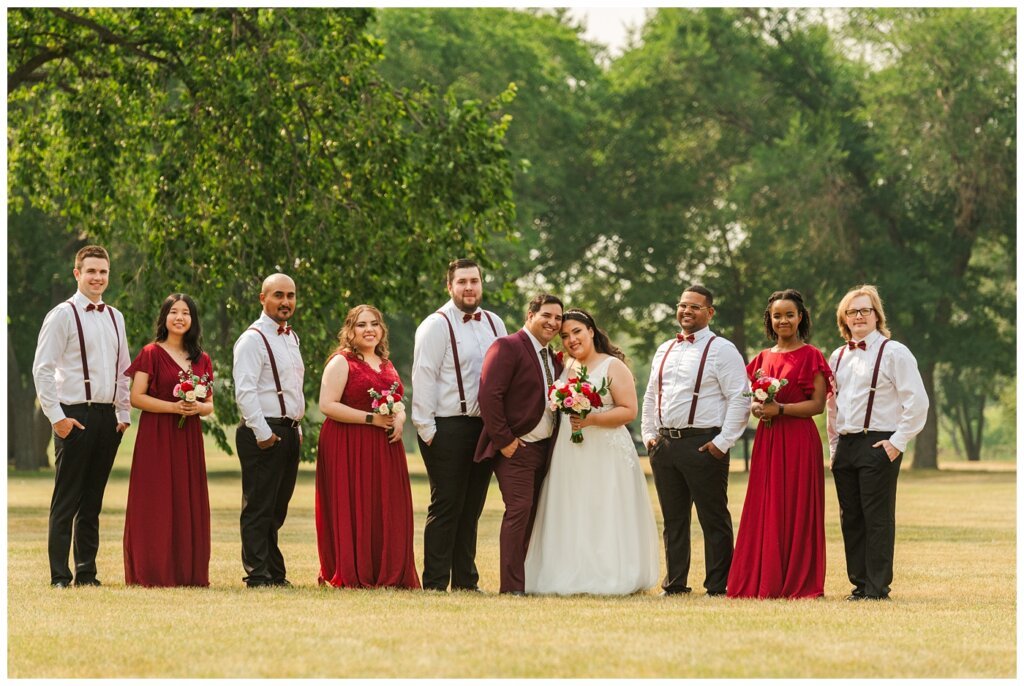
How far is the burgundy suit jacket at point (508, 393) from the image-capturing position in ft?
34.8

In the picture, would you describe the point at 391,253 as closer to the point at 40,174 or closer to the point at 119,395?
the point at 40,174

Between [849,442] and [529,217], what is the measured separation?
98.1 ft

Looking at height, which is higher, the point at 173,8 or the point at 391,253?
the point at 173,8

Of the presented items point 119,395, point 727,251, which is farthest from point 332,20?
point 727,251

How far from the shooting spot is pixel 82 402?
35.7 feet

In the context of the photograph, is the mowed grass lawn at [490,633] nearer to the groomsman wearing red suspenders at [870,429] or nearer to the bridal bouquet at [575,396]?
the groomsman wearing red suspenders at [870,429]

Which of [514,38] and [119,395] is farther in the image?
[514,38]

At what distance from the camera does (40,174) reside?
22.3m

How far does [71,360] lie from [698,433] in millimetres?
Answer: 4431

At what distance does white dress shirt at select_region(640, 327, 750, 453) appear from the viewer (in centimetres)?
1084

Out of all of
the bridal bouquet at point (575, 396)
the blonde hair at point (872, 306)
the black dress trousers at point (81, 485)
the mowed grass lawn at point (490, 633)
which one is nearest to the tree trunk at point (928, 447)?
the mowed grass lawn at point (490, 633)

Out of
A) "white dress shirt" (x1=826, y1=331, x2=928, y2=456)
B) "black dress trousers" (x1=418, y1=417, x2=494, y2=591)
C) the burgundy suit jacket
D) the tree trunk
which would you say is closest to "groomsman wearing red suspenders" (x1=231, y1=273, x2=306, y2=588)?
"black dress trousers" (x1=418, y1=417, x2=494, y2=591)

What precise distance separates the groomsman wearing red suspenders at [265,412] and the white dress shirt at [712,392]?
8.41 ft

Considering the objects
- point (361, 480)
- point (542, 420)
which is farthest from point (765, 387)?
point (361, 480)
